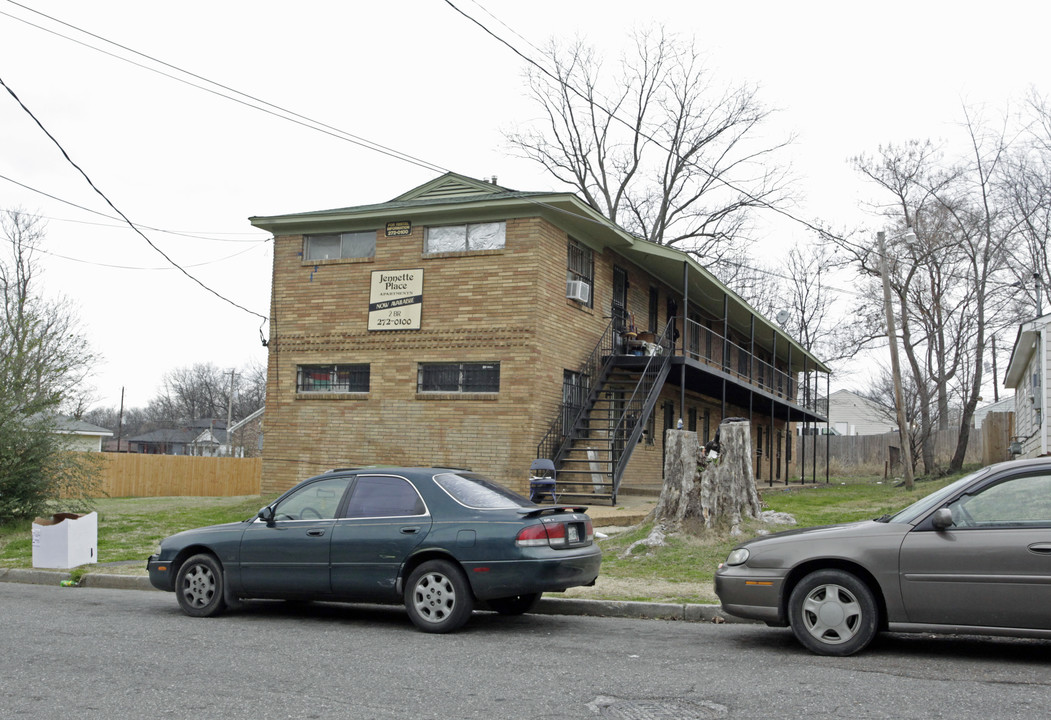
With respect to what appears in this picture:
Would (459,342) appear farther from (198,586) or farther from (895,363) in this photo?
(895,363)

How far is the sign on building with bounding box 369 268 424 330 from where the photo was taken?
20844 millimetres

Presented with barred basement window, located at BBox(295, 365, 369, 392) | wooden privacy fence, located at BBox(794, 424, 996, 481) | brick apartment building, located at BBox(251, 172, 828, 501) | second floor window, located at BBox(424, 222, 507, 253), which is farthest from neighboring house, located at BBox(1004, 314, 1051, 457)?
barred basement window, located at BBox(295, 365, 369, 392)

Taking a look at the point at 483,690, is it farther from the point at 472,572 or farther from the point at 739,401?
the point at 739,401

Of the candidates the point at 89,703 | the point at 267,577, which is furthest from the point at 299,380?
the point at 89,703

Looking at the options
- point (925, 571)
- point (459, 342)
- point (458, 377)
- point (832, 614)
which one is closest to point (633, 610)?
point (832, 614)

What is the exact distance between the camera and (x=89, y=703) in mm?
5797

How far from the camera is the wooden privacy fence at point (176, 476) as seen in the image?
3653 cm

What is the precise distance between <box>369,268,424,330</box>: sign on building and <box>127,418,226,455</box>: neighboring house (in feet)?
195

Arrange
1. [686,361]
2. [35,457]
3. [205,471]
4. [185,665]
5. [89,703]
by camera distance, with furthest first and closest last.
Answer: [205,471] → [686,361] → [35,457] → [185,665] → [89,703]

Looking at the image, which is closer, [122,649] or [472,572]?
[122,649]

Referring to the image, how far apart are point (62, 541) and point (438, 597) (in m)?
6.96

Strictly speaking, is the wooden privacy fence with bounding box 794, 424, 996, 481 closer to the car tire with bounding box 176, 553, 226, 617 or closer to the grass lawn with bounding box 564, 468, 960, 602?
the grass lawn with bounding box 564, 468, 960, 602

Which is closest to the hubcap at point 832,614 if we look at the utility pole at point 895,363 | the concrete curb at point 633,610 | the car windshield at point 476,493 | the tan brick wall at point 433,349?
the concrete curb at point 633,610

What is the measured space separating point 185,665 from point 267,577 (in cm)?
217
